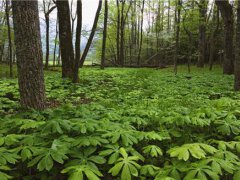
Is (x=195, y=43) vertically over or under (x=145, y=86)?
over

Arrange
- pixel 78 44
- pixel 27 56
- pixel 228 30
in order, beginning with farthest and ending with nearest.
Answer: pixel 228 30
pixel 78 44
pixel 27 56

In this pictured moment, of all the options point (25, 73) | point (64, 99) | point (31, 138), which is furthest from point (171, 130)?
point (64, 99)

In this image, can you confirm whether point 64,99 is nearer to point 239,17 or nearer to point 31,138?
point 31,138

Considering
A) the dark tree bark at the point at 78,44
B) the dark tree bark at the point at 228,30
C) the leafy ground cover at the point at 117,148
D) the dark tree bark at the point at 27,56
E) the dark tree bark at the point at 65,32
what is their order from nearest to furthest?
the leafy ground cover at the point at 117,148, the dark tree bark at the point at 27,56, the dark tree bark at the point at 78,44, the dark tree bark at the point at 65,32, the dark tree bark at the point at 228,30

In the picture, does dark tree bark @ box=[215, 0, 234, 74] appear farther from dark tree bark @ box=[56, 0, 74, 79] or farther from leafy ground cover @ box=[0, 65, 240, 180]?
leafy ground cover @ box=[0, 65, 240, 180]

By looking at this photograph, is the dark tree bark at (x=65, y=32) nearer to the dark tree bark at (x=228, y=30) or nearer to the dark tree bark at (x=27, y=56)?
the dark tree bark at (x=27, y=56)

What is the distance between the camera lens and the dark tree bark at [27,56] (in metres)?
4.49

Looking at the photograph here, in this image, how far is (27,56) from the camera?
453cm

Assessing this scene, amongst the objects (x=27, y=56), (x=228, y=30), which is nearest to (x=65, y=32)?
(x=27, y=56)

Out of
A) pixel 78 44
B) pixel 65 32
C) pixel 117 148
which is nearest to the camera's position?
pixel 117 148

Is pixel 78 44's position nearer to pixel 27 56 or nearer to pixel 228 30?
pixel 27 56

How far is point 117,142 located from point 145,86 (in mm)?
6537

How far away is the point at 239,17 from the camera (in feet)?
25.7

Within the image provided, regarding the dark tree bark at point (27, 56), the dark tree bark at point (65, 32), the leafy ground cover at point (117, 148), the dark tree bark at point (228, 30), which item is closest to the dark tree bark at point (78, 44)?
the dark tree bark at point (65, 32)
